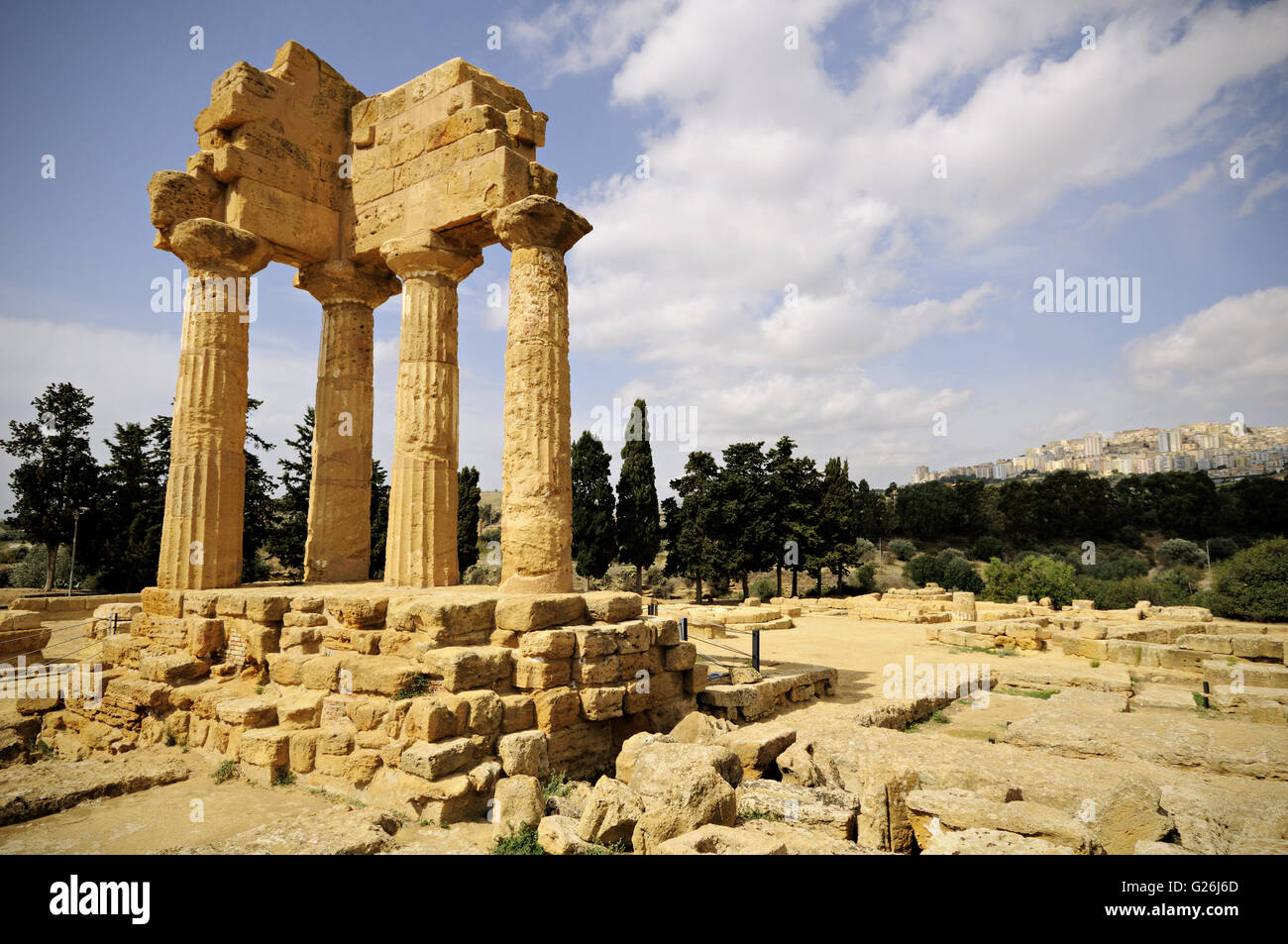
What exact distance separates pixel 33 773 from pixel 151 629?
8.48ft

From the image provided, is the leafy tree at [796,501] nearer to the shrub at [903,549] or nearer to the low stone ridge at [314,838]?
the shrub at [903,549]

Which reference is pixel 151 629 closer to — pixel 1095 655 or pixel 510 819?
pixel 510 819

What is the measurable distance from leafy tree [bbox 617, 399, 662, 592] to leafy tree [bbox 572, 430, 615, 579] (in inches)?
24.6

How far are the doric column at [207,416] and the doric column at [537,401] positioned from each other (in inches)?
164

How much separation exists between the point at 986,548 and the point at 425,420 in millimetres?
49687

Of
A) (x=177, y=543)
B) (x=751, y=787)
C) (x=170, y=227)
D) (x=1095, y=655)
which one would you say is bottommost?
(x=1095, y=655)

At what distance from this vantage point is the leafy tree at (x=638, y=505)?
3384cm

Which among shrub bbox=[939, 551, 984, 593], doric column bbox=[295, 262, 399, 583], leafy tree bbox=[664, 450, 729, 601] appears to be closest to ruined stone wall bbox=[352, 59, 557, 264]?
doric column bbox=[295, 262, 399, 583]

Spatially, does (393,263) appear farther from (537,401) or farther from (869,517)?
(869,517)

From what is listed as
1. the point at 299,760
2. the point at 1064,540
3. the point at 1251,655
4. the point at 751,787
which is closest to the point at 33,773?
the point at 299,760

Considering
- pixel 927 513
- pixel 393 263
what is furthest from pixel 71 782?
pixel 927 513

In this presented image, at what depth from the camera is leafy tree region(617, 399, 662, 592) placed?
33.8 meters

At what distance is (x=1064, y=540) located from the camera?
5172cm

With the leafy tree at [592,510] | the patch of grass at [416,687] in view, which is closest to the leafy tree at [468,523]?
the leafy tree at [592,510]
